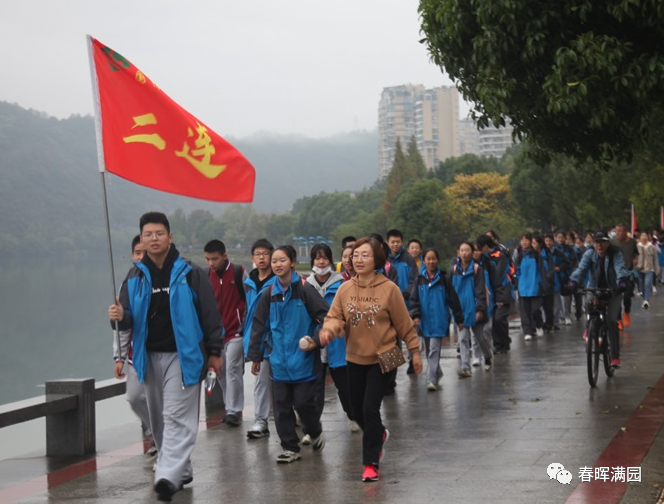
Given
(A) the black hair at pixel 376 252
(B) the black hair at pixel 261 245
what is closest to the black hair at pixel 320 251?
(B) the black hair at pixel 261 245

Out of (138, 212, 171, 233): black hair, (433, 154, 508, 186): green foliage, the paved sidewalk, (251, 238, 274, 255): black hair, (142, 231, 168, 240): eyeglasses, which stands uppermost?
(433, 154, 508, 186): green foliage

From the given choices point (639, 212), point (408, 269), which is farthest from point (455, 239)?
point (408, 269)

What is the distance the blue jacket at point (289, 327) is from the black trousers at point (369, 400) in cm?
73

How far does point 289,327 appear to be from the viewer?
823 cm

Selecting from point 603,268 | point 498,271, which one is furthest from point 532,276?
point 603,268

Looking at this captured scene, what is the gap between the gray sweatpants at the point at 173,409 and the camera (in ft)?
21.5

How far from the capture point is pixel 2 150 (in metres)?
161

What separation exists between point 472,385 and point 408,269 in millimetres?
1809

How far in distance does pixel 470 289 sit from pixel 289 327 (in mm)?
5637

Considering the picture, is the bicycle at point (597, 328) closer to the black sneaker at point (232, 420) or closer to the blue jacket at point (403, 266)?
the blue jacket at point (403, 266)

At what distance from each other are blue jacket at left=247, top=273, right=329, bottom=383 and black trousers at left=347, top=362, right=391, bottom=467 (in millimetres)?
734

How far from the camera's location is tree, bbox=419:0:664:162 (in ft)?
29.5

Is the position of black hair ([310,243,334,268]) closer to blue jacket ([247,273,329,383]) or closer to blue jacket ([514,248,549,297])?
blue jacket ([247,273,329,383])

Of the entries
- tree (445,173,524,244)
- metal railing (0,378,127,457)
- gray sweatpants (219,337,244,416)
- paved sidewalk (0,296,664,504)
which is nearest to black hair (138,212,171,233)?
paved sidewalk (0,296,664,504)
